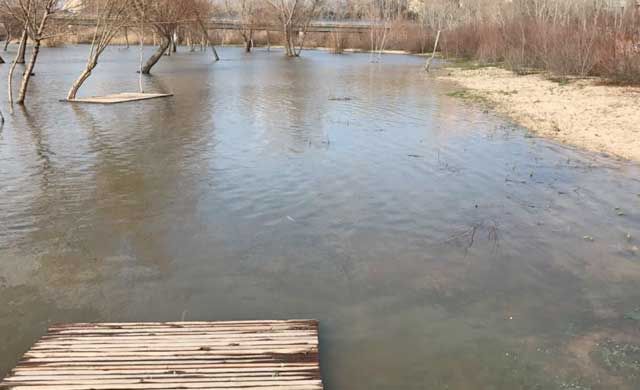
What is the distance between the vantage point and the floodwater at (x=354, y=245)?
5168 mm

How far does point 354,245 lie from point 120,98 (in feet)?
53.4

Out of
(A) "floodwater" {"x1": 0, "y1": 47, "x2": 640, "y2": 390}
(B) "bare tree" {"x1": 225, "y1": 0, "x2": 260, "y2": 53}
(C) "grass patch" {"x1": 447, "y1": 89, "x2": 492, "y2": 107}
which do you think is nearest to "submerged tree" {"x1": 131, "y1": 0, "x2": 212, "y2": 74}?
(C) "grass patch" {"x1": 447, "y1": 89, "x2": 492, "y2": 107}

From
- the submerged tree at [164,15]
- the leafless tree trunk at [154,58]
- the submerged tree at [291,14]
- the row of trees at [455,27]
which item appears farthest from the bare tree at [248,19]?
the leafless tree trunk at [154,58]

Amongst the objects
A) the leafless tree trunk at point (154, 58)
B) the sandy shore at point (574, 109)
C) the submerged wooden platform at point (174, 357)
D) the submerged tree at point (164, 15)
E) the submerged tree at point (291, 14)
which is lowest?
the submerged wooden platform at point (174, 357)

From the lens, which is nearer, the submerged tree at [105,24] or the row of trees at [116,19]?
the row of trees at [116,19]

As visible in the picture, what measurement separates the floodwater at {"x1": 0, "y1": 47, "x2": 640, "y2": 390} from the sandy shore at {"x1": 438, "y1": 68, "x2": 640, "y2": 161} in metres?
1.44

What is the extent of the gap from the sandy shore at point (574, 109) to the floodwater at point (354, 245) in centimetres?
144

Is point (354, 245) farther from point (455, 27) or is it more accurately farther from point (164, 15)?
point (455, 27)

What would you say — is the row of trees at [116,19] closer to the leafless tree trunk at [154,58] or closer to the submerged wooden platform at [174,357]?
the leafless tree trunk at [154,58]

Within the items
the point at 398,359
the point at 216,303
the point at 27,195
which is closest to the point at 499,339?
the point at 398,359

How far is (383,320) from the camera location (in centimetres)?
558

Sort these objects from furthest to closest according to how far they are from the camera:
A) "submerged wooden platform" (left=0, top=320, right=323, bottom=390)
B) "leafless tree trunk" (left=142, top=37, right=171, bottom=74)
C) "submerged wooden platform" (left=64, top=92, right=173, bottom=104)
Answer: "leafless tree trunk" (left=142, top=37, right=171, bottom=74) → "submerged wooden platform" (left=64, top=92, right=173, bottom=104) → "submerged wooden platform" (left=0, top=320, right=323, bottom=390)

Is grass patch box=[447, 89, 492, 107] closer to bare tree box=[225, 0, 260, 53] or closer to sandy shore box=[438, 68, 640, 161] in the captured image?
sandy shore box=[438, 68, 640, 161]

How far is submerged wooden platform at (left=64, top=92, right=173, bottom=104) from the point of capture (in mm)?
19797
